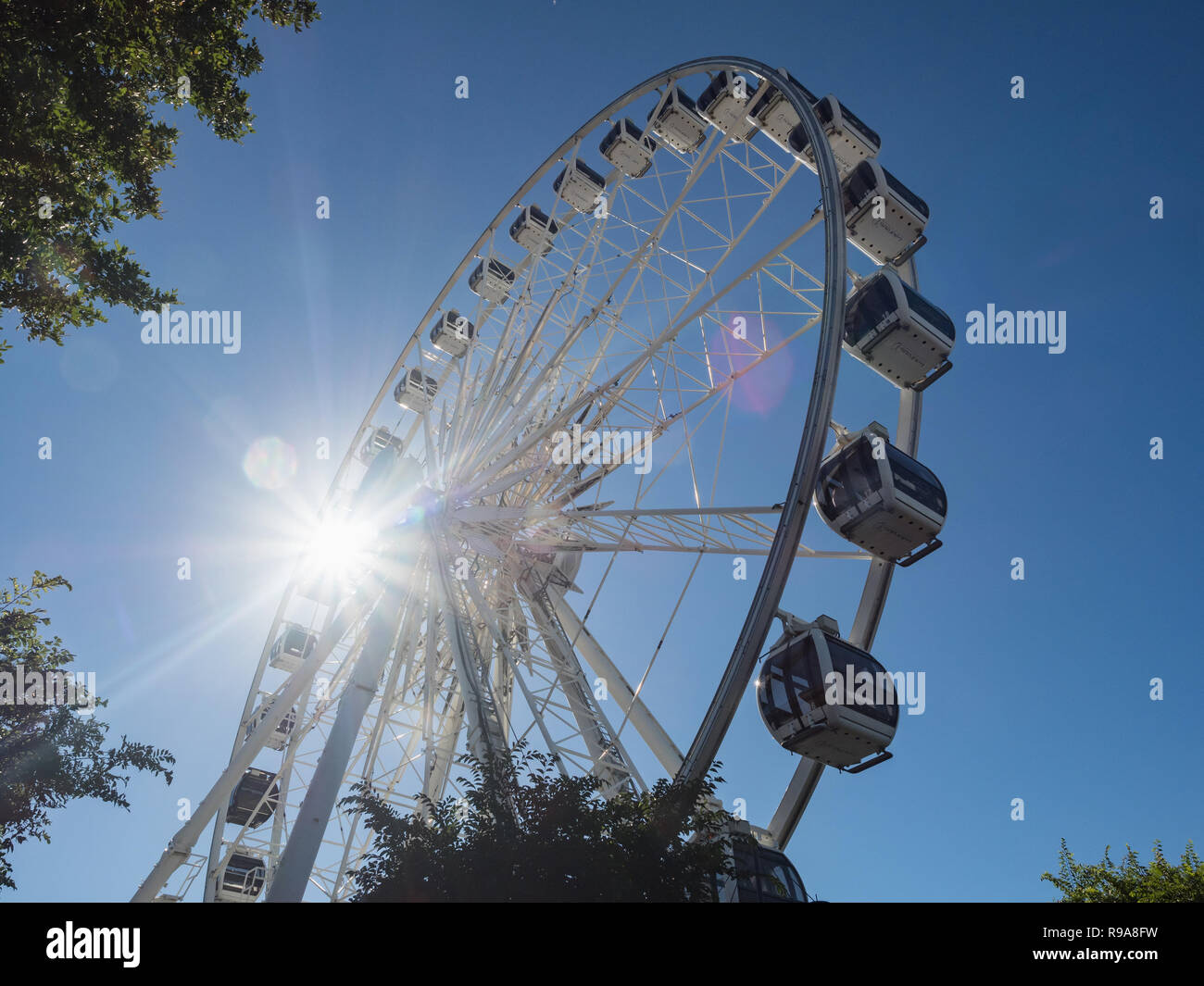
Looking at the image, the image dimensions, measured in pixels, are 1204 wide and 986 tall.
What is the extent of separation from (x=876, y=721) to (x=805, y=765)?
5.30ft

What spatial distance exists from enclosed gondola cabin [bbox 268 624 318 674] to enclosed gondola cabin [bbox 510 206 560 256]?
44.4 feet

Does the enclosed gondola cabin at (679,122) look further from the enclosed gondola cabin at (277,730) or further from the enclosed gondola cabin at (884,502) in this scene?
the enclosed gondola cabin at (277,730)

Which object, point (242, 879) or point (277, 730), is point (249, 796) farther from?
point (242, 879)

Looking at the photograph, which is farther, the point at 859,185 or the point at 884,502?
the point at 859,185

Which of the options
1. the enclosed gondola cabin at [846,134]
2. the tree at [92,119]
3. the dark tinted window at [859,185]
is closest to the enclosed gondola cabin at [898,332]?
the dark tinted window at [859,185]

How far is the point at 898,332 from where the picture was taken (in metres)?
14.2

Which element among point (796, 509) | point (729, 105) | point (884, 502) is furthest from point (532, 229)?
point (796, 509)

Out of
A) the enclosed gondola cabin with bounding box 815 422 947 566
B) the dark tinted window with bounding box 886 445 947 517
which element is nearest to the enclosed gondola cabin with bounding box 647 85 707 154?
the enclosed gondola cabin with bounding box 815 422 947 566

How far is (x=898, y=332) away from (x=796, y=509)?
5194 millimetres

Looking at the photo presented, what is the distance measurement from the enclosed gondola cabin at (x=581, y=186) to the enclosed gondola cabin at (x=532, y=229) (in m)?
0.92

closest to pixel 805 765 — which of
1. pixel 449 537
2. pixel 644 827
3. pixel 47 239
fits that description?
pixel 644 827

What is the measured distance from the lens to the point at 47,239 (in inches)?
349

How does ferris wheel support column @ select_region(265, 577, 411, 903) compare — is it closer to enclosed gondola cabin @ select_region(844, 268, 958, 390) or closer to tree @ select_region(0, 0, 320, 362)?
tree @ select_region(0, 0, 320, 362)

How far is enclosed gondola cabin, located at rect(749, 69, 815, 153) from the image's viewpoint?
57.0 feet
